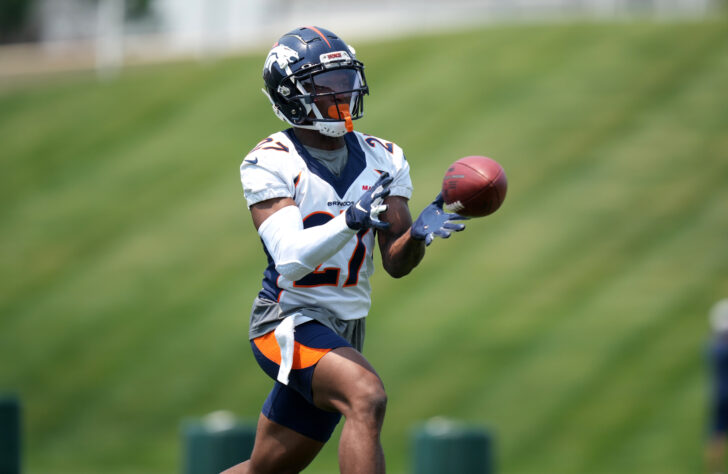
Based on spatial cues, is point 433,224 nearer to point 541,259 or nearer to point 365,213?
point 365,213

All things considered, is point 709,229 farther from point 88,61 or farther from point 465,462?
point 88,61

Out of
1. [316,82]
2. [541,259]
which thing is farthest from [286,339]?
[541,259]

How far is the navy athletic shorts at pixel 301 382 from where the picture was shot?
199 inches

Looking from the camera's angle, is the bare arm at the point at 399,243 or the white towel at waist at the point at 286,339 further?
the bare arm at the point at 399,243

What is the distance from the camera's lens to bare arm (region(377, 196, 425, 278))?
206 inches

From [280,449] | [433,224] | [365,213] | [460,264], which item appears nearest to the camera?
[365,213]

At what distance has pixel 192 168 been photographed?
65.2 ft

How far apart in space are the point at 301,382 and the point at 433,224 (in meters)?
0.94

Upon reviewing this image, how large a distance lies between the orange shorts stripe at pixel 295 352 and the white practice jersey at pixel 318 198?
0.58ft

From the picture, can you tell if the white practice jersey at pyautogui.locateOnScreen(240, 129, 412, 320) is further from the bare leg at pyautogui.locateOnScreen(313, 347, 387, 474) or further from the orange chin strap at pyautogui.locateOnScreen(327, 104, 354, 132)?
the bare leg at pyautogui.locateOnScreen(313, 347, 387, 474)

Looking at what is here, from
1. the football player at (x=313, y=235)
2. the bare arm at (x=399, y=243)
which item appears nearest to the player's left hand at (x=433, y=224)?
the football player at (x=313, y=235)

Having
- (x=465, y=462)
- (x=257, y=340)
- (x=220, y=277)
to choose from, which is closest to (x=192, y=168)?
(x=220, y=277)

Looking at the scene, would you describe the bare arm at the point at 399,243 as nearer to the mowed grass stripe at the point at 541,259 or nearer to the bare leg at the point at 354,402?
the bare leg at the point at 354,402

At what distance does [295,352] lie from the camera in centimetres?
510
